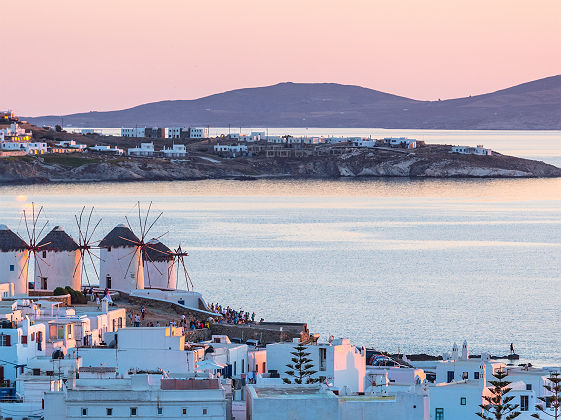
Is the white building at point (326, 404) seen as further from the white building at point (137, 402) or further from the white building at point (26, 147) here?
the white building at point (26, 147)

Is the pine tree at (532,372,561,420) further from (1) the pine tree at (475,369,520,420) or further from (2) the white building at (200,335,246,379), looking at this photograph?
(2) the white building at (200,335,246,379)

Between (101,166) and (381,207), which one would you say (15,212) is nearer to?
(381,207)

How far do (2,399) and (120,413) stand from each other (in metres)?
3.96

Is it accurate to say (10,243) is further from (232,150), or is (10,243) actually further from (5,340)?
(232,150)

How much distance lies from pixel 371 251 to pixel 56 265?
46.7 meters

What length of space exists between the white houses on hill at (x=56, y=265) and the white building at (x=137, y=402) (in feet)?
74.4

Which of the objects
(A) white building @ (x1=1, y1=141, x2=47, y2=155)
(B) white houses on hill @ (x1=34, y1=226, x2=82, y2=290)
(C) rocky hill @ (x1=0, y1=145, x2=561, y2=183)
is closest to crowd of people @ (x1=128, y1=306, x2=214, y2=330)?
(B) white houses on hill @ (x1=34, y1=226, x2=82, y2=290)

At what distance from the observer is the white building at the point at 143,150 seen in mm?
189250

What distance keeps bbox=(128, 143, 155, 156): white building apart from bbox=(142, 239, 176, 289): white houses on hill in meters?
142

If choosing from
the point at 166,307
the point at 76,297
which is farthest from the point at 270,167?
the point at 76,297

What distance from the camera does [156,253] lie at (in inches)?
1804

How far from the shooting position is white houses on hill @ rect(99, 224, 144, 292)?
146 feet

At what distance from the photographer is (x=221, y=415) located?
67.9 feet

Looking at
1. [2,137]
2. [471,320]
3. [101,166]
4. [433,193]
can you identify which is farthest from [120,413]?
[2,137]
